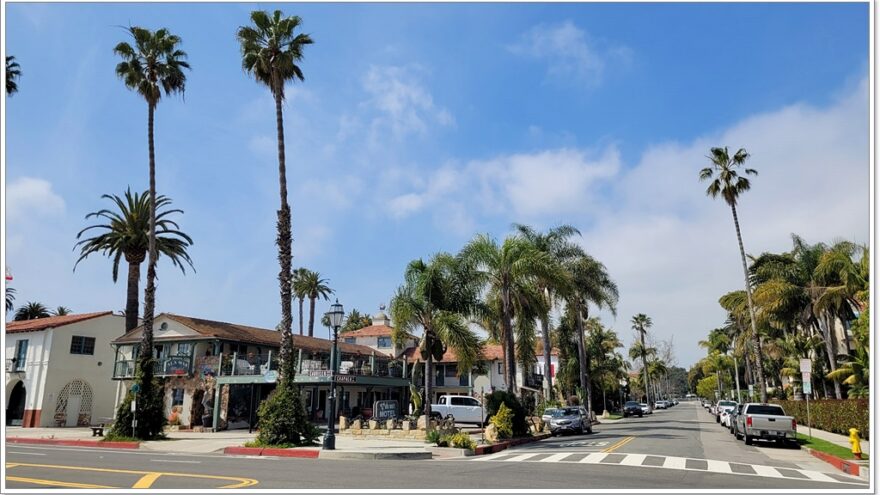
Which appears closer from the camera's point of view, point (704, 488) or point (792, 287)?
point (704, 488)

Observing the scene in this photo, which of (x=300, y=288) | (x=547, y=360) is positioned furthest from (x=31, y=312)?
(x=547, y=360)

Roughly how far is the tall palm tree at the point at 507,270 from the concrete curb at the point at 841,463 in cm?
1385

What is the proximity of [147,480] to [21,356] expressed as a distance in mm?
36000

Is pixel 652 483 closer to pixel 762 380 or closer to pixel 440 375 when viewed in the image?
pixel 762 380

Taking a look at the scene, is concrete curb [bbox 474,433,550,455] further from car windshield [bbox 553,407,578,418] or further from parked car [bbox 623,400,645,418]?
parked car [bbox 623,400,645,418]

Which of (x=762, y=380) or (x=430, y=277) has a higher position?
(x=430, y=277)

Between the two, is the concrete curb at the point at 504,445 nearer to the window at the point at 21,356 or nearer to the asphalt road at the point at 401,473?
the asphalt road at the point at 401,473

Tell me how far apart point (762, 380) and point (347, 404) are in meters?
26.4

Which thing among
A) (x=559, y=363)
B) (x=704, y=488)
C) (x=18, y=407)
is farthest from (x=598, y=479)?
(x=559, y=363)

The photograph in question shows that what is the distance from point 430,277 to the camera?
98.7 ft

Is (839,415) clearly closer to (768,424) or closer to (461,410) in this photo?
(768,424)

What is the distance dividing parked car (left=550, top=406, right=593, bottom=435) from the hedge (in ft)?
37.4

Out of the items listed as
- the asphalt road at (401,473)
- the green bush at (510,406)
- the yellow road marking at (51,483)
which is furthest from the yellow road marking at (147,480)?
the green bush at (510,406)

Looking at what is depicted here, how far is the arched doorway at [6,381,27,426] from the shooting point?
41.3 metres
